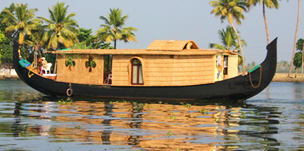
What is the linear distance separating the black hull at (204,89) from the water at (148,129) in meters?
3.26

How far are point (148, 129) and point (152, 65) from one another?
10.5 meters

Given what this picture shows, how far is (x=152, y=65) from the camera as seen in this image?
23750mm

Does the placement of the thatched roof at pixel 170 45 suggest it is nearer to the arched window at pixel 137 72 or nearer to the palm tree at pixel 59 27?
the arched window at pixel 137 72

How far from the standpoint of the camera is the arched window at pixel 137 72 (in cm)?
2416

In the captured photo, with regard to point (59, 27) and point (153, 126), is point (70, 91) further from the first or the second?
point (59, 27)

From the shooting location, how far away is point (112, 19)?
53.7 meters

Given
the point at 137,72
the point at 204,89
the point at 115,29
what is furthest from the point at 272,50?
the point at 115,29

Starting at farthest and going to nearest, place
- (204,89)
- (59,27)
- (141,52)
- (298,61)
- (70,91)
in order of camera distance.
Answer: (298,61), (59,27), (70,91), (141,52), (204,89)

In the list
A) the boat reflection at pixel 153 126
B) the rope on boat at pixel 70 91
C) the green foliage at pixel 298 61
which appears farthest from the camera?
the green foliage at pixel 298 61

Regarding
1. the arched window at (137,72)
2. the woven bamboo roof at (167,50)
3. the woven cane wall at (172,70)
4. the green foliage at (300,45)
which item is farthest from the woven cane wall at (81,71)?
the green foliage at (300,45)

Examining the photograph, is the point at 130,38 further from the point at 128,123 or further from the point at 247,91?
the point at 128,123

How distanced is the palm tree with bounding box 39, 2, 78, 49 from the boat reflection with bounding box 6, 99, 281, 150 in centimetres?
A: 3397

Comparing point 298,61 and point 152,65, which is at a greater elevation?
point 298,61

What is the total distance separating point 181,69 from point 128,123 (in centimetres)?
895
